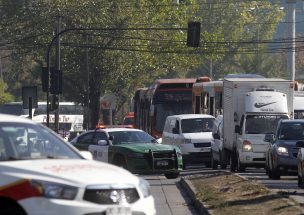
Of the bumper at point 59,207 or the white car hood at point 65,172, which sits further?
the white car hood at point 65,172

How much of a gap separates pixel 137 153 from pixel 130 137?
6.61 feet

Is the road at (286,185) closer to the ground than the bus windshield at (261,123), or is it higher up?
closer to the ground

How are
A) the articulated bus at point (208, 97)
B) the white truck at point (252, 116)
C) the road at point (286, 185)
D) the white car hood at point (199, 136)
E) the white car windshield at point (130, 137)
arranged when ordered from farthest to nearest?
1. the articulated bus at point (208, 97)
2. the white car hood at point (199, 136)
3. the white truck at point (252, 116)
4. the white car windshield at point (130, 137)
5. the road at point (286, 185)

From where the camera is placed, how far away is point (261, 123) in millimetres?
33688

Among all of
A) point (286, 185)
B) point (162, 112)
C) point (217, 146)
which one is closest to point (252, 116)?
point (217, 146)

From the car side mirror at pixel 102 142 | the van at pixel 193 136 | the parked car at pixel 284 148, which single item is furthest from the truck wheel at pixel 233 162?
the car side mirror at pixel 102 142

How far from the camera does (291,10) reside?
9406 centimetres

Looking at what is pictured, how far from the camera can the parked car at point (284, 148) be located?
28219 millimetres

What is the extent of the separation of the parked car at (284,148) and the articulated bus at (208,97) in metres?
11.3

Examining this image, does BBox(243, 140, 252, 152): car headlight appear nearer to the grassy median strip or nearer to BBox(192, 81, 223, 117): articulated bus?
the grassy median strip

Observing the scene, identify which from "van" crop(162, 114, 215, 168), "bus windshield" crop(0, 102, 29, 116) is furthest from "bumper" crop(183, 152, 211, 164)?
"bus windshield" crop(0, 102, 29, 116)

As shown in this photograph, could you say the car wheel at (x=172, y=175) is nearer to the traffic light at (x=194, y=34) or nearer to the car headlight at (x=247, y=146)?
the car headlight at (x=247, y=146)

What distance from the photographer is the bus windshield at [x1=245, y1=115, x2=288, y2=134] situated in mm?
33531

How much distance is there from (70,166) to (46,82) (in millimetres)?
39147
